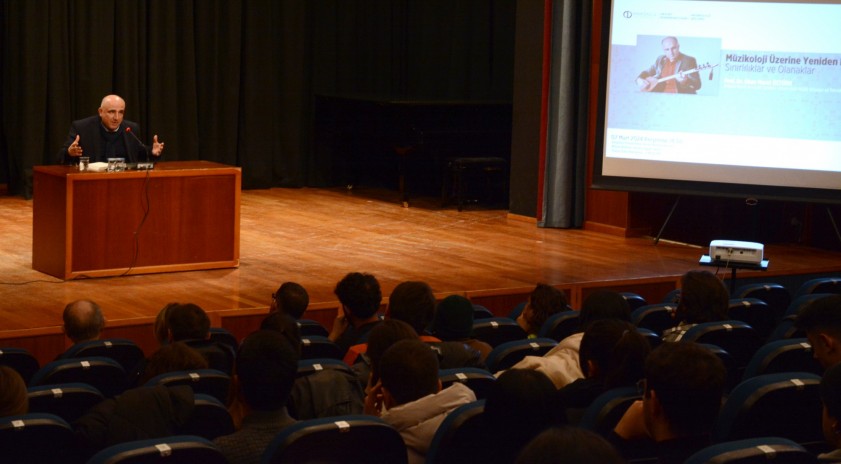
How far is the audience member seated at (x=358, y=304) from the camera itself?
4844 mm

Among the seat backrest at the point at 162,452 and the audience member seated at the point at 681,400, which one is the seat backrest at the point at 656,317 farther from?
the seat backrest at the point at 162,452

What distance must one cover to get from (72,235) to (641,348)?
16.9 feet

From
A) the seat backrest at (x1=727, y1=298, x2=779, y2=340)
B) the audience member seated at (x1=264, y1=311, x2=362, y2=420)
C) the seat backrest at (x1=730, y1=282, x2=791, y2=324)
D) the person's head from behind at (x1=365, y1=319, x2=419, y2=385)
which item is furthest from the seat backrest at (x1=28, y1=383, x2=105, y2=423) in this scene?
the seat backrest at (x1=730, y1=282, x2=791, y2=324)

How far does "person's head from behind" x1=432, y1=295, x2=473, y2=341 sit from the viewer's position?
4.48 metres

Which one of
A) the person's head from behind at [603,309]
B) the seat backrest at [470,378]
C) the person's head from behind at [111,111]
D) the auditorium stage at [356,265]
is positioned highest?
the person's head from behind at [111,111]

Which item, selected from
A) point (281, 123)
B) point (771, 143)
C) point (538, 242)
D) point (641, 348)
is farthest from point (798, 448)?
point (281, 123)

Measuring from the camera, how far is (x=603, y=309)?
447 cm

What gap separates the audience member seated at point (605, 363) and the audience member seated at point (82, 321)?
2.26 m

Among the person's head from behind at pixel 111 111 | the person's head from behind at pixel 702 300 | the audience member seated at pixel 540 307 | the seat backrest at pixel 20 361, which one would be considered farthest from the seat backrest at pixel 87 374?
the person's head from behind at pixel 111 111

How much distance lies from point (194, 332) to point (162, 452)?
6.30 ft

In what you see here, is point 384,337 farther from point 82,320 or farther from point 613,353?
point 82,320

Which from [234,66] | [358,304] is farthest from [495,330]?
[234,66]

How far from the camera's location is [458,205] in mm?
11906

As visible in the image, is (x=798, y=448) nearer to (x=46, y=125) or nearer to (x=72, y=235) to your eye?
(x=72, y=235)
